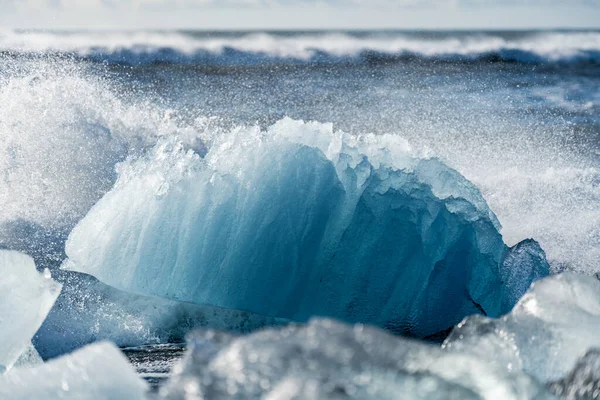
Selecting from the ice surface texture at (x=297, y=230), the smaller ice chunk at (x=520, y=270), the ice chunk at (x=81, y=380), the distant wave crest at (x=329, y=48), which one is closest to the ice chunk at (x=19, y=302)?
the ice chunk at (x=81, y=380)

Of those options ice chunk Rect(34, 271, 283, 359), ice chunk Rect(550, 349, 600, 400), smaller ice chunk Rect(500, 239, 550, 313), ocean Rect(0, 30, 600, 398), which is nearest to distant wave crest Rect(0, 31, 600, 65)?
ocean Rect(0, 30, 600, 398)

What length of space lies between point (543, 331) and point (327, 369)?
2.95ft

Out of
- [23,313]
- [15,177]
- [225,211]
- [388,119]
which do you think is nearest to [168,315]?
[225,211]

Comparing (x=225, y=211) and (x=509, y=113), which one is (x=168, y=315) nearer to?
(x=225, y=211)

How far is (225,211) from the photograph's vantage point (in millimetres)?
4355

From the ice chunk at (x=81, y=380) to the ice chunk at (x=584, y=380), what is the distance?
2.95 ft

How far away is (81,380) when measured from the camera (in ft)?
5.82

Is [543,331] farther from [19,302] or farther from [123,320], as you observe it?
[123,320]

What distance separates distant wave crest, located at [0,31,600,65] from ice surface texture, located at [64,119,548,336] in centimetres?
1248

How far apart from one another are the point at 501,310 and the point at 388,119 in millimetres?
8057

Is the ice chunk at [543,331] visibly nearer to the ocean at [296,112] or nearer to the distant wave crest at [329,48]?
the ocean at [296,112]

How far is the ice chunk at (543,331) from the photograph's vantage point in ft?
6.46

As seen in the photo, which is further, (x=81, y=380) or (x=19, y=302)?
(x=19, y=302)

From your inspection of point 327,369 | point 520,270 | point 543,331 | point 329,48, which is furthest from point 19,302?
point 329,48
